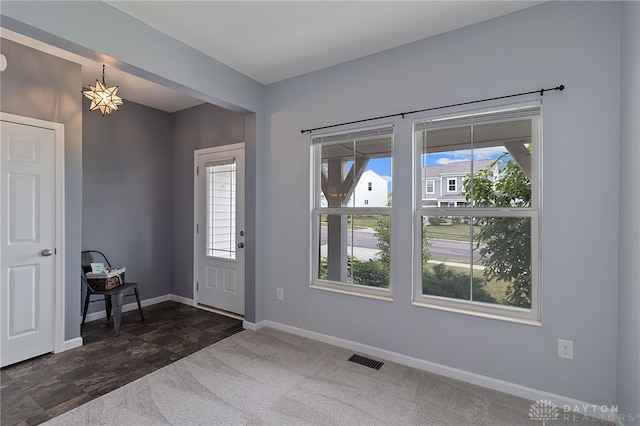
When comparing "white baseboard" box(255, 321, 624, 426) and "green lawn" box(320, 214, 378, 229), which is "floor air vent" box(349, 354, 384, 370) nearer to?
"white baseboard" box(255, 321, 624, 426)

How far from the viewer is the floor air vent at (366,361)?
258 centimetres

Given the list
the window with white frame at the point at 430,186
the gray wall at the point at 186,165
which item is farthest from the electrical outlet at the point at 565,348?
the gray wall at the point at 186,165

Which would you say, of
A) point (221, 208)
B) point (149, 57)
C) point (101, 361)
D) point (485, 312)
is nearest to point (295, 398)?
point (485, 312)

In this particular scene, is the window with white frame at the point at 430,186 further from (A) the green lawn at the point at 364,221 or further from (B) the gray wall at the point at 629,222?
(B) the gray wall at the point at 629,222

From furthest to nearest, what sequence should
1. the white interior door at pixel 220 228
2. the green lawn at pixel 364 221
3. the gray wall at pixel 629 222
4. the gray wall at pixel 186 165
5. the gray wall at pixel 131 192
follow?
the gray wall at pixel 186 165 < the white interior door at pixel 220 228 < the gray wall at pixel 131 192 < the green lawn at pixel 364 221 < the gray wall at pixel 629 222

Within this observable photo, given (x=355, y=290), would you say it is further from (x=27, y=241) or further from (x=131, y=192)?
(x=131, y=192)

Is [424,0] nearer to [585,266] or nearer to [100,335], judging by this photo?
[585,266]

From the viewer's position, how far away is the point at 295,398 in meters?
2.14

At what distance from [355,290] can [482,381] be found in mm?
1249

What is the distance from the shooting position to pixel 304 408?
2.04 meters

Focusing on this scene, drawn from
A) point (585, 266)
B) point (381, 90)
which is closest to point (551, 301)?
point (585, 266)

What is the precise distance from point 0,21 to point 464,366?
12.6 feet

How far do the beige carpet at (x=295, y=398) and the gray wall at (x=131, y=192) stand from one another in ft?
6.86

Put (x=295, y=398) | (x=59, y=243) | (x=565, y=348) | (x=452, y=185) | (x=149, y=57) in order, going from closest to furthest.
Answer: (x=565, y=348), (x=295, y=398), (x=149, y=57), (x=452, y=185), (x=59, y=243)
